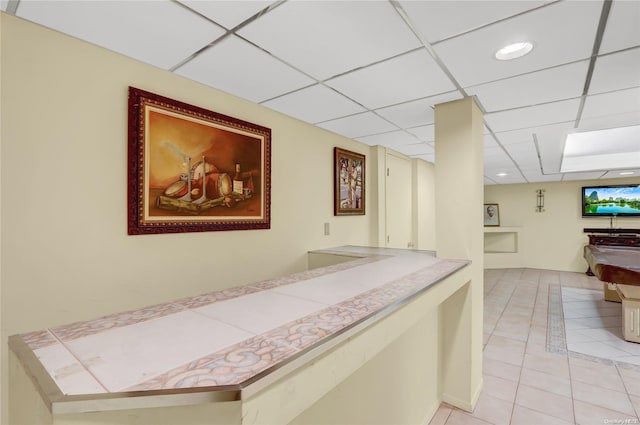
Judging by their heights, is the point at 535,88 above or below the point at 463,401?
above

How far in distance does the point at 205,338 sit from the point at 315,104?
1.94m

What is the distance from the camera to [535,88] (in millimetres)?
2051

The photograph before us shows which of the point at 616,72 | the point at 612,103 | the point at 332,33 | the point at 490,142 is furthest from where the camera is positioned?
the point at 490,142

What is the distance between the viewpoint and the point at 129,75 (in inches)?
66.2

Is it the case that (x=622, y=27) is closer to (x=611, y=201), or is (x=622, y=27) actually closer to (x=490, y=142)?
(x=490, y=142)

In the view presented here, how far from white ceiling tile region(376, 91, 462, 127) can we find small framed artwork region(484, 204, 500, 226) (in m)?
7.37

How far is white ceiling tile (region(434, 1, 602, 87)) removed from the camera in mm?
1301

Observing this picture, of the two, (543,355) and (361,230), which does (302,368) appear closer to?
(361,230)

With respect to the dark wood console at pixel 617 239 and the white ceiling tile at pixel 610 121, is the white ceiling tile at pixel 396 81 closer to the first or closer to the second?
→ the white ceiling tile at pixel 610 121

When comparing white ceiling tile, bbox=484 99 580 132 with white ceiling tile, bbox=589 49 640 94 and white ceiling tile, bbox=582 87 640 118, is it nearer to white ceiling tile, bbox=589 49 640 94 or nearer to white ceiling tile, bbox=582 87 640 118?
white ceiling tile, bbox=582 87 640 118

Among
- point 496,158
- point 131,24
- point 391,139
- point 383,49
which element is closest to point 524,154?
point 496,158

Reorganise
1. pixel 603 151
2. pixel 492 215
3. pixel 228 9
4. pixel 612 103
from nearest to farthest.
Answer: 1. pixel 228 9
2. pixel 612 103
3. pixel 603 151
4. pixel 492 215

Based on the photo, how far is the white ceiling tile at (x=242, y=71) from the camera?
161cm

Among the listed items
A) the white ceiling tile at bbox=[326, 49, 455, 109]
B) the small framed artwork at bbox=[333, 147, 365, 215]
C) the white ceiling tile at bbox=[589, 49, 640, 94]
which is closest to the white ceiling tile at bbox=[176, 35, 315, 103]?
the white ceiling tile at bbox=[326, 49, 455, 109]
